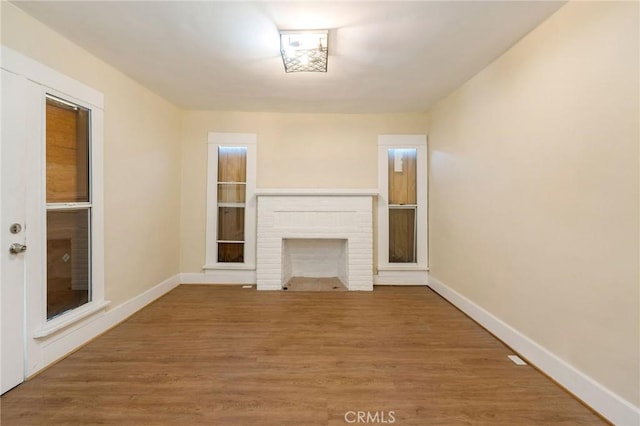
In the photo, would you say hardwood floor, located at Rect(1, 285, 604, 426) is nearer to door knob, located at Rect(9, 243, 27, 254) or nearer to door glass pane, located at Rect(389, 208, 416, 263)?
door knob, located at Rect(9, 243, 27, 254)

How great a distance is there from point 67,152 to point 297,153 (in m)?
2.55

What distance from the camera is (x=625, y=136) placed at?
1.51 meters

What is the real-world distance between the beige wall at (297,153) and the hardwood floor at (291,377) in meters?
1.52

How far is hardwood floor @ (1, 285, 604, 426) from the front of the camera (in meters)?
1.62

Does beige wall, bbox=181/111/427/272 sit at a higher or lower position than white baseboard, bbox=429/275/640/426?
higher

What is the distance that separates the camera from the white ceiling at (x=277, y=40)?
1.87 meters

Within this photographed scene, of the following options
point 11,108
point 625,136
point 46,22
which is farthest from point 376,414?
point 46,22

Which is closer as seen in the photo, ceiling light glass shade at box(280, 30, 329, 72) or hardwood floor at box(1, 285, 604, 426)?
hardwood floor at box(1, 285, 604, 426)

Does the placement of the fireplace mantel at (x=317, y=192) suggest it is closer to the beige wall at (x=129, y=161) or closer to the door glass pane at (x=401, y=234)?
the door glass pane at (x=401, y=234)

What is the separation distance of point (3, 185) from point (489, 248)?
12.1 feet

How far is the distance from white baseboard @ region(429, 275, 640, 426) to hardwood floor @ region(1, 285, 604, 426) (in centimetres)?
7

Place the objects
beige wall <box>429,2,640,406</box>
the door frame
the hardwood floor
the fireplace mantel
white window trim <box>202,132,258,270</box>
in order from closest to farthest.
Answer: beige wall <box>429,2,640,406</box>, the hardwood floor, the door frame, the fireplace mantel, white window trim <box>202,132,258,270</box>

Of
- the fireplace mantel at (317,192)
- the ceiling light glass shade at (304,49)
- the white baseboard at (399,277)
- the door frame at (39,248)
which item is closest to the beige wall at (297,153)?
the fireplace mantel at (317,192)

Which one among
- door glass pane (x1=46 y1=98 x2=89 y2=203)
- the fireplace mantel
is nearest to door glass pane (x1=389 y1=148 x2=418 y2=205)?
the fireplace mantel
